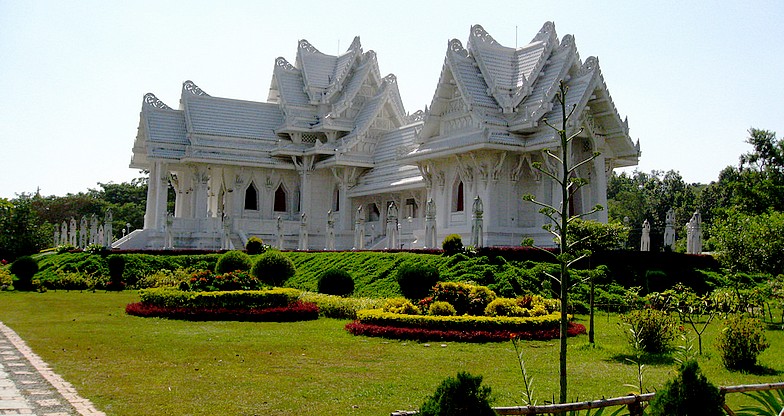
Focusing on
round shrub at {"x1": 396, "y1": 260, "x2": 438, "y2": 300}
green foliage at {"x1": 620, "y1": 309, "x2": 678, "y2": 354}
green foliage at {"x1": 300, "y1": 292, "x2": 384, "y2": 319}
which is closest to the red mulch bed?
green foliage at {"x1": 620, "y1": 309, "x2": 678, "y2": 354}

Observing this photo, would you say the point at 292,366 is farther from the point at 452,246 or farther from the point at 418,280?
the point at 452,246

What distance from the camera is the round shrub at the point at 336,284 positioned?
837 inches

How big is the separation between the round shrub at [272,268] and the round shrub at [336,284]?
2.35m

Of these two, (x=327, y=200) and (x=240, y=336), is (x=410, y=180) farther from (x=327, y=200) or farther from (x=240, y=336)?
(x=240, y=336)

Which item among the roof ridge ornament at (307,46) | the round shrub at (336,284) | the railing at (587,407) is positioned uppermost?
the roof ridge ornament at (307,46)

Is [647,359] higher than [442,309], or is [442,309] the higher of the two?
[442,309]

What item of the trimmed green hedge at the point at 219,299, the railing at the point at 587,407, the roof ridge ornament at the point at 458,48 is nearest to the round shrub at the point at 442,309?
the trimmed green hedge at the point at 219,299

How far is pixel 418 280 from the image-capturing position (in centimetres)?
1850

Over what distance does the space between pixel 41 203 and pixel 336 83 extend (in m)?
32.8

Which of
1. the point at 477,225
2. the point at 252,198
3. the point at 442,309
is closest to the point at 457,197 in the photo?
the point at 477,225

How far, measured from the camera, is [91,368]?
10102mm

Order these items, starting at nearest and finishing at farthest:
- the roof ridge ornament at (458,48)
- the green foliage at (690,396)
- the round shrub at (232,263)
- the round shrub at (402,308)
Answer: the green foliage at (690,396), the round shrub at (402,308), the round shrub at (232,263), the roof ridge ornament at (458,48)

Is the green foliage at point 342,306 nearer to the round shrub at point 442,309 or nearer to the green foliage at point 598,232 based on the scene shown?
the round shrub at point 442,309

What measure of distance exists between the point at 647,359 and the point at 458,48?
70.8ft
